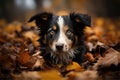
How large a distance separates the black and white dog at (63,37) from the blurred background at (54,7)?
8.85 m

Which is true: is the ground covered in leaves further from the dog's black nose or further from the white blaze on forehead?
the white blaze on forehead

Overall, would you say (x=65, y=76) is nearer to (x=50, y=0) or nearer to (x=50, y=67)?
(x=50, y=67)

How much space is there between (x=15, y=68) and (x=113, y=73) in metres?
1.56

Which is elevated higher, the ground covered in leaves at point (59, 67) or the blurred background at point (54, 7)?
the blurred background at point (54, 7)

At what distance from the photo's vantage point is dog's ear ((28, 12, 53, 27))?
691cm

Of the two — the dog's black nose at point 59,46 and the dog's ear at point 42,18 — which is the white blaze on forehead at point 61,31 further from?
the dog's ear at point 42,18

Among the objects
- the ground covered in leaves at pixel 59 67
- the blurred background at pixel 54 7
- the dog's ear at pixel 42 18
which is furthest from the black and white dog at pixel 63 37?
the blurred background at pixel 54 7

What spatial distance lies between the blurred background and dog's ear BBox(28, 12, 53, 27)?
8.68m

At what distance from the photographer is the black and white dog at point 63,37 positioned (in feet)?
21.2

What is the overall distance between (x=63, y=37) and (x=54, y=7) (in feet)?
40.8

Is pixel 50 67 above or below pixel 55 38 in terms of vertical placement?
below

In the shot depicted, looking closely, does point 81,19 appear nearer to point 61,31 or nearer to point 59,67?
point 61,31

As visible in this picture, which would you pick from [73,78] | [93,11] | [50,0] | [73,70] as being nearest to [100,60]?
[73,70]

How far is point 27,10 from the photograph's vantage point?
19109 mm
